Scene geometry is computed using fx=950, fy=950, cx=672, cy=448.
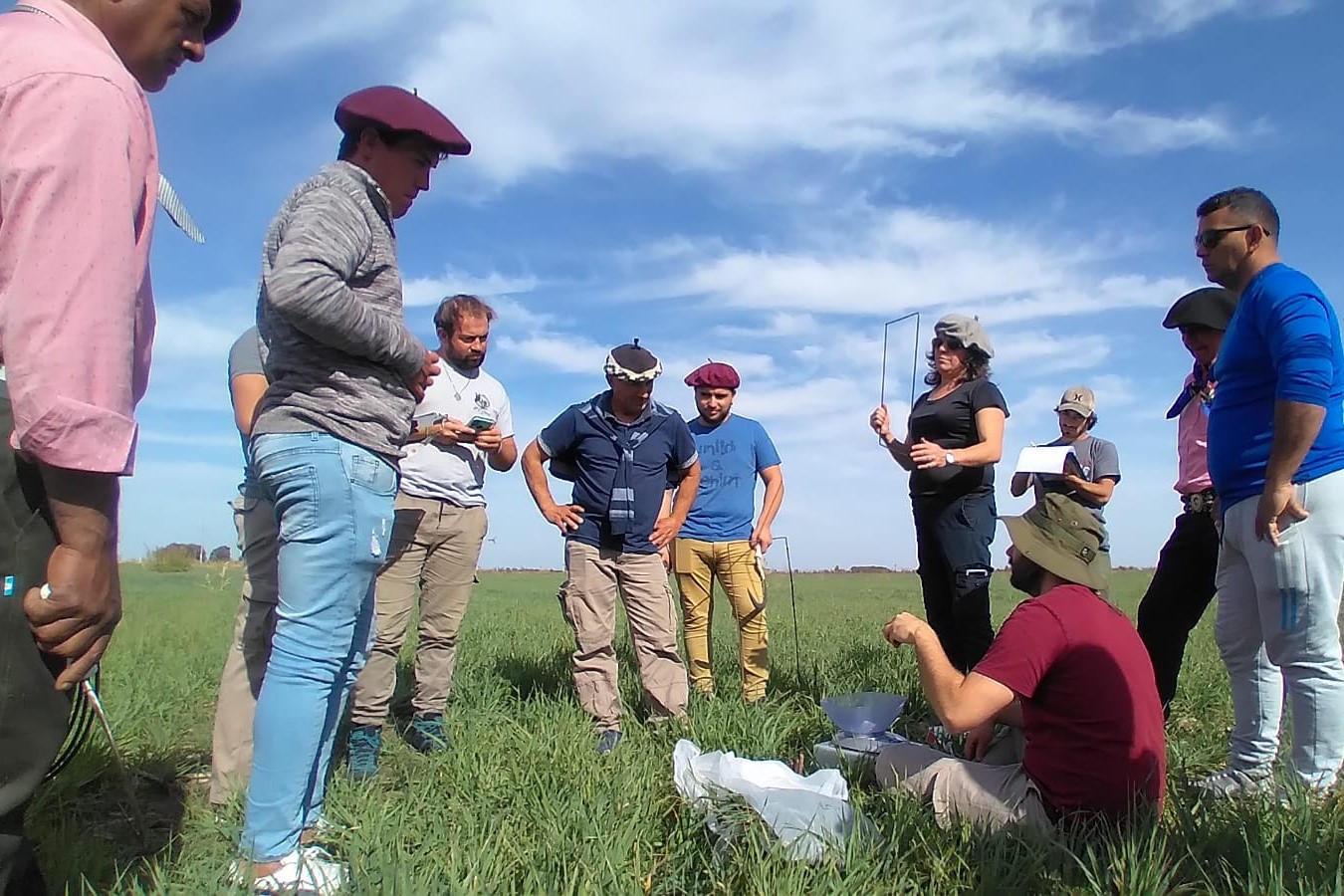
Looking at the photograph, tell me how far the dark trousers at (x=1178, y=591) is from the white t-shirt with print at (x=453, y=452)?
10.8 feet

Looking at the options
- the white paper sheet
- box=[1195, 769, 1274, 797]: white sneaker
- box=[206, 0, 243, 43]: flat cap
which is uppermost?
box=[206, 0, 243, 43]: flat cap

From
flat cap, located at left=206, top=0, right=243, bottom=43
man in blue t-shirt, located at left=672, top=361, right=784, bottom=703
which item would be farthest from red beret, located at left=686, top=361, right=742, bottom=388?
flat cap, located at left=206, top=0, right=243, bottom=43

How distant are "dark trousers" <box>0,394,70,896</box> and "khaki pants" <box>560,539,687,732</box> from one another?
10.5 ft

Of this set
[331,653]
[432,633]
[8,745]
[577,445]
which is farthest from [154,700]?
[8,745]

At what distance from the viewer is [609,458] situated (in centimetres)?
502

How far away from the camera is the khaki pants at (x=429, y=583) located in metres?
4.38

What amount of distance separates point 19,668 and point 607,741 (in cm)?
314

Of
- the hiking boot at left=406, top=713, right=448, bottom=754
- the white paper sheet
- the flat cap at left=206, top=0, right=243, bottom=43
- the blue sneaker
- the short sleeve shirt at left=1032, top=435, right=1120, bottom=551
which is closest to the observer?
the flat cap at left=206, top=0, right=243, bottom=43

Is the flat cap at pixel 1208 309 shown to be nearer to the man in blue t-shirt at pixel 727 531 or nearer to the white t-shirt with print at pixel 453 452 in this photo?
the man in blue t-shirt at pixel 727 531

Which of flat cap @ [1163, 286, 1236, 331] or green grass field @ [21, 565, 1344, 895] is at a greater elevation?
flat cap @ [1163, 286, 1236, 331]

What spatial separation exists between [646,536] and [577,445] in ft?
2.07

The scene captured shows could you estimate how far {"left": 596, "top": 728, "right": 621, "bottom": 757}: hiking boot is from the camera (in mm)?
4129

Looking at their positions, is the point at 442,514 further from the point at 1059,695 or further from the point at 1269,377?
the point at 1269,377

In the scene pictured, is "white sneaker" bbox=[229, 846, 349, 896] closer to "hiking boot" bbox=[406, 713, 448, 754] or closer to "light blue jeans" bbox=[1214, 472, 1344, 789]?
"hiking boot" bbox=[406, 713, 448, 754]
